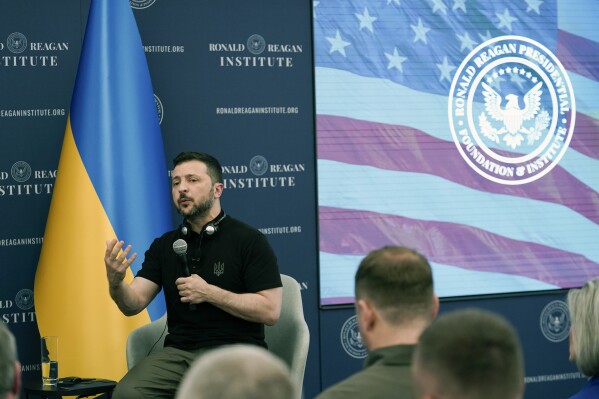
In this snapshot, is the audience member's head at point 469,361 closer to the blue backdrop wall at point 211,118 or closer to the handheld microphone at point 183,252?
the handheld microphone at point 183,252

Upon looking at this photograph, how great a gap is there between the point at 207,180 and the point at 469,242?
243 cm

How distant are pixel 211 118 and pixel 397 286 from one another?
3540 millimetres

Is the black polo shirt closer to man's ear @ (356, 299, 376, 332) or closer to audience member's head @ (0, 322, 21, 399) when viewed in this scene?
man's ear @ (356, 299, 376, 332)

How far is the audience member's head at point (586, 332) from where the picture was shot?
2.71 metres

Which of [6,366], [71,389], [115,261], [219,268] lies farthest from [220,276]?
[6,366]

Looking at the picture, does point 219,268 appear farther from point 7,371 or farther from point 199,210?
point 7,371

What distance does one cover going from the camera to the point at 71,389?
4371mm

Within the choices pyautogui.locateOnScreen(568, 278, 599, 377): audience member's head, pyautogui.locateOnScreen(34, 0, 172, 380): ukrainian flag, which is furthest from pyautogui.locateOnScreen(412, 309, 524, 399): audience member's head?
pyautogui.locateOnScreen(34, 0, 172, 380): ukrainian flag

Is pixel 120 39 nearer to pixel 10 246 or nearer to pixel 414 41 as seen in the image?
pixel 10 246

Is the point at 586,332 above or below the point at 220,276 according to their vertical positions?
below

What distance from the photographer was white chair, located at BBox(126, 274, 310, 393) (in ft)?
15.0

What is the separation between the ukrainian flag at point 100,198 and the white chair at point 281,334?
289 millimetres

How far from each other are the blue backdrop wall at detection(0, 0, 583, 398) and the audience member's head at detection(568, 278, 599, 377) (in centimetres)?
328

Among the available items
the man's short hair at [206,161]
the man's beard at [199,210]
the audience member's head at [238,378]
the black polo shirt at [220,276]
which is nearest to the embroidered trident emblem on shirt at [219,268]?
the black polo shirt at [220,276]
